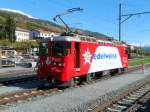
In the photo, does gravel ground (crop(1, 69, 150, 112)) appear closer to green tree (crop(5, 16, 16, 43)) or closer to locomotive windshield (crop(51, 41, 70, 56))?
locomotive windshield (crop(51, 41, 70, 56))

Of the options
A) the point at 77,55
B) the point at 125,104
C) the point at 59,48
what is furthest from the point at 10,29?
the point at 125,104

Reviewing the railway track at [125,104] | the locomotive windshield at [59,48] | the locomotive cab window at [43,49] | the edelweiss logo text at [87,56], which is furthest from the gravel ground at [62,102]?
the edelweiss logo text at [87,56]

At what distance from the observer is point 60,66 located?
65.6ft

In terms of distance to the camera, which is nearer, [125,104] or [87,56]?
[125,104]

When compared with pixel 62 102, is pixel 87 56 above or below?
above

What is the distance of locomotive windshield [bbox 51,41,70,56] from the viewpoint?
65.7 ft

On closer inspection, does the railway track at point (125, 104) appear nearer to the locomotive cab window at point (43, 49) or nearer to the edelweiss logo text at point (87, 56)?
the edelweiss logo text at point (87, 56)

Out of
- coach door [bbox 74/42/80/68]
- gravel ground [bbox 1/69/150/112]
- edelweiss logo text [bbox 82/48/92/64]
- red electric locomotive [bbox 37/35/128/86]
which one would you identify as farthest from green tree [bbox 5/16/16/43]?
gravel ground [bbox 1/69/150/112]

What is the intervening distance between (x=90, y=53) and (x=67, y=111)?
10.9 m

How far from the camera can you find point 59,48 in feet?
66.3

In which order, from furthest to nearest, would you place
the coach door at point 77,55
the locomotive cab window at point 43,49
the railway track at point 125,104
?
the coach door at point 77,55
the locomotive cab window at point 43,49
the railway track at point 125,104

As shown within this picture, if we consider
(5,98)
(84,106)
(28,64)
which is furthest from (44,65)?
(28,64)

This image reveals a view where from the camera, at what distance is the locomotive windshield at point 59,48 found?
65.7ft

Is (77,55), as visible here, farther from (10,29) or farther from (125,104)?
(10,29)
